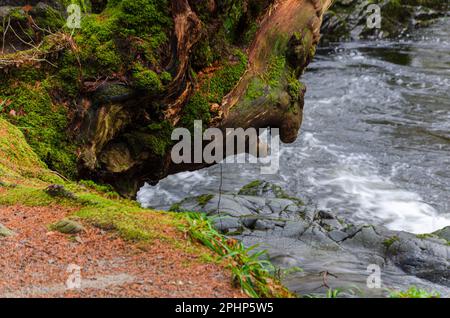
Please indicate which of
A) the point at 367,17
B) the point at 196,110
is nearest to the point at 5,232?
the point at 196,110

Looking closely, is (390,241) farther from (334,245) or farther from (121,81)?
(121,81)

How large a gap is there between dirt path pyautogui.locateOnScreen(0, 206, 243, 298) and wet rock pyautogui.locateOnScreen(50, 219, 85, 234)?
0.17 feet

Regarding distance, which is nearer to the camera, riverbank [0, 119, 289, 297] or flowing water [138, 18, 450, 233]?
riverbank [0, 119, 289, 297]

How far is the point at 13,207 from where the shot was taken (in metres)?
4.48

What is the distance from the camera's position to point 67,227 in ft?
13.4

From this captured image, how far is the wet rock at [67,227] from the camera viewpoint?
407cm

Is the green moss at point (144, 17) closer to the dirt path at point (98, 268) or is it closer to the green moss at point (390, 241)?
the dirt path at point (98, 268)

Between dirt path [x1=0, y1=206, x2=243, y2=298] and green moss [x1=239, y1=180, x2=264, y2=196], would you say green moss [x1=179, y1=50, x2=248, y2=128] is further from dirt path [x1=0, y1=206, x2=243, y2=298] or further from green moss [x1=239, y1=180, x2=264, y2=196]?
dirt path [x1=0, y1=206, x2=243, y2=298]

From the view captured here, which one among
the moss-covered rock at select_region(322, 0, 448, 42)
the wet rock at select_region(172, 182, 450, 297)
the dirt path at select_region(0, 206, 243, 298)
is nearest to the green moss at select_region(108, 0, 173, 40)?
the wet rock at select_region(172, 182, 450, 297)

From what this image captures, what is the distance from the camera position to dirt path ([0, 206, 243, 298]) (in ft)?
11.0

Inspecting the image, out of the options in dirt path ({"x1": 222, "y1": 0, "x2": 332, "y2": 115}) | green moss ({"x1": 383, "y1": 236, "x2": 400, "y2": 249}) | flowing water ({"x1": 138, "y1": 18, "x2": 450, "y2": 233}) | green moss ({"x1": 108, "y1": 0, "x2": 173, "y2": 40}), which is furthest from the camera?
flowing water ({"x1": 138, "y1": 18, "x2": 450, "y2": 233})

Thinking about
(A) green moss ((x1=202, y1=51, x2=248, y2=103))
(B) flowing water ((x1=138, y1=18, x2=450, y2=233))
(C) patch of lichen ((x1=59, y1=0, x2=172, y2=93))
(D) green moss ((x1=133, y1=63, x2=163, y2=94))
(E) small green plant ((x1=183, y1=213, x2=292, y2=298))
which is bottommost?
(B) flowing water ((x1=138, y1=18, x2=450, y2=233))
